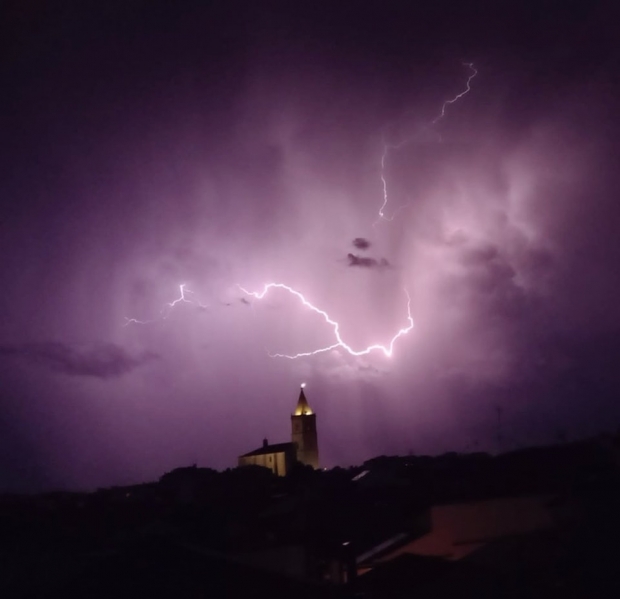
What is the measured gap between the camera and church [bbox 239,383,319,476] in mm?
85625

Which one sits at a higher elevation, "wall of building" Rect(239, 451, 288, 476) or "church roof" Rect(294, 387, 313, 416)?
"church roof" Rect(294, 387, 313, 416)

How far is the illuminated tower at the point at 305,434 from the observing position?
8800 centimetres

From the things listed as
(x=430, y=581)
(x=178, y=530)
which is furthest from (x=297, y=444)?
(x=430, y=581)

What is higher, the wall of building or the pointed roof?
the pointed roof

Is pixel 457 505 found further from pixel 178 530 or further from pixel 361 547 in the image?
pixel 178 530

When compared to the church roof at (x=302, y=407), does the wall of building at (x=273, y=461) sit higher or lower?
Result: lower

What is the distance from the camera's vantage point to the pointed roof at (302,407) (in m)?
90.1

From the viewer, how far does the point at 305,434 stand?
88562 millimetres

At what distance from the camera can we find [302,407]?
298ft

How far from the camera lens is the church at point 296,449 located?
8562 cm

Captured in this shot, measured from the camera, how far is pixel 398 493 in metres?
27.3

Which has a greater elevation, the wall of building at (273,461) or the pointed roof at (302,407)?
the pointed roof at (302,407)

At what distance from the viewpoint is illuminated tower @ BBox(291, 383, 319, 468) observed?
8800 centimetres

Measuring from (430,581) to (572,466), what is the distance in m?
8.47
